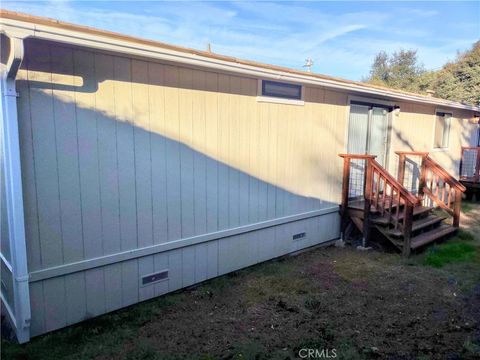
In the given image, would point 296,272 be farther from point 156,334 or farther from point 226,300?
point 156,334

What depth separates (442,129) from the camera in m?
8.73

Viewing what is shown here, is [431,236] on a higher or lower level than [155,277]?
lower

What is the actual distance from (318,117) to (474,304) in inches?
120

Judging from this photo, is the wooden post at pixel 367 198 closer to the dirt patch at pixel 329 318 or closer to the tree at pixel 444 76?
the dirt patch at pixel 329 318

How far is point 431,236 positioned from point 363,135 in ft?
6.59

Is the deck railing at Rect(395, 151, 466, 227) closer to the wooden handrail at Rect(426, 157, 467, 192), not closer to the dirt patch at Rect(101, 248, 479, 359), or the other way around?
the wooden handrail at Rect(426, 157, 467, 192)

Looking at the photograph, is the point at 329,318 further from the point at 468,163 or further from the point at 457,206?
the point at 468,163

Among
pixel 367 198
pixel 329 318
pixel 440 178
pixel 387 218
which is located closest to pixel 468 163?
pixel 440 178

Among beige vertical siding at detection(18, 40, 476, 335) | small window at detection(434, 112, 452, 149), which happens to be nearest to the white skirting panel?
beige vertical siding at detection(18, 40, 476, 335)

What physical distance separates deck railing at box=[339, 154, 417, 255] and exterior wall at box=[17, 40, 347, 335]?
118 centimetres

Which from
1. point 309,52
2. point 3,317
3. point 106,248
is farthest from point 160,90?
point 309,52

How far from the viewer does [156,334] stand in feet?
9.76

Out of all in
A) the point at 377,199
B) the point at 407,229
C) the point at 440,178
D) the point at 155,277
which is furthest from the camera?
the point at 440,178

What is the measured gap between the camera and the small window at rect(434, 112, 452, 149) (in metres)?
8.42
